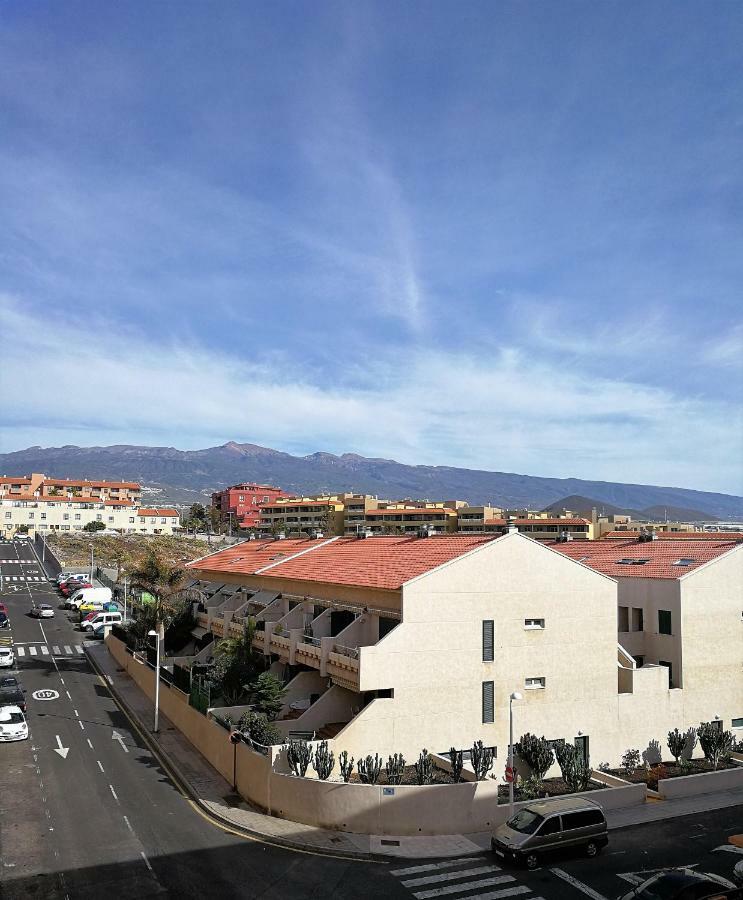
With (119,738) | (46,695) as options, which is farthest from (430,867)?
(46,695)

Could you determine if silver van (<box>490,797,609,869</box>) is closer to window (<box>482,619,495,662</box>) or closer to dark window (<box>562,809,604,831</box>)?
dark window (<box>562,809,604,831</box>)

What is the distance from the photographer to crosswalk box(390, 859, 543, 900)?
71.4 feet

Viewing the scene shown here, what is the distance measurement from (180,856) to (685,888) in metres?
15.0

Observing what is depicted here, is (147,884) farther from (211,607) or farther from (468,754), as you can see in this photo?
(211,607)

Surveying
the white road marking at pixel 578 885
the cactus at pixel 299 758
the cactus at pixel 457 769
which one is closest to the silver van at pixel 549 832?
the white road marking at pixel 578 885

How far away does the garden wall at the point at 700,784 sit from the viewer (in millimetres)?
30891

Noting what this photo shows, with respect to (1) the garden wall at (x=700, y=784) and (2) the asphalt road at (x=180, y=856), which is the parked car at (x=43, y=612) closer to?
(2) the asphalt road at (x=180, y=856)

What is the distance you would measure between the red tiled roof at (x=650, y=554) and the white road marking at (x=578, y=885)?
18.2m

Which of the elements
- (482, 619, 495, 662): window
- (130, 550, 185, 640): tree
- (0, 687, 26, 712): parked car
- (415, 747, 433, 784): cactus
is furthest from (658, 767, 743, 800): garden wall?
(130, 550, 185, 640): tree

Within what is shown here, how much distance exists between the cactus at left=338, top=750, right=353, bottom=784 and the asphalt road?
12.9 feet

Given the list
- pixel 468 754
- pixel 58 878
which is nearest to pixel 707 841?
pixel 468 754

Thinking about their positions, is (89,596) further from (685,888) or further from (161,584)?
(685,888)

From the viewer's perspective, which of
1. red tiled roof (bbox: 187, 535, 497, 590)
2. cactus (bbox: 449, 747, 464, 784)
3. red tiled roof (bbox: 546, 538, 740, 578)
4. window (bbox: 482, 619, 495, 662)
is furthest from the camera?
red tiled roof (bbox: 546, 538, 740, 578)

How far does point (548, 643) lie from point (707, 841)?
9.99m
